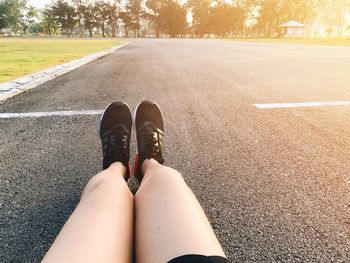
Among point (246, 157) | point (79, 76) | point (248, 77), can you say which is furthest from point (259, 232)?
point (79, 76)

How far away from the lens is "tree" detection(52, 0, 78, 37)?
74537 millimetres

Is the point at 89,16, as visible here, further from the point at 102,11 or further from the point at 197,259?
the point at 197,259

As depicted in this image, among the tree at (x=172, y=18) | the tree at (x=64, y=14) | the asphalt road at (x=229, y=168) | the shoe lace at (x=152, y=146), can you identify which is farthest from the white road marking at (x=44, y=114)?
the tree at (x=172, y=18)

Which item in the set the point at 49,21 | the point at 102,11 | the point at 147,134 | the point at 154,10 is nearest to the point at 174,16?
the point at 154,10

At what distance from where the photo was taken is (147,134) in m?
2.35

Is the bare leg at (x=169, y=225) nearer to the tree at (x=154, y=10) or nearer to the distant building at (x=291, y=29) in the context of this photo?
the distant building at (x=291, y=29)

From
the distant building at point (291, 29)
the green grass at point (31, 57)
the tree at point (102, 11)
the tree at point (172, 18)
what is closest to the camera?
the green grass at point (31, 57)

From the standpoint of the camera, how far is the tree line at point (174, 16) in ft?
248

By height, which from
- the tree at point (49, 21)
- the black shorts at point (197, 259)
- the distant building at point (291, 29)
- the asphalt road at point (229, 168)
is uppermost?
the tree at point (49, 21)

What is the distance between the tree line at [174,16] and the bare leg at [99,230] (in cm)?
8211

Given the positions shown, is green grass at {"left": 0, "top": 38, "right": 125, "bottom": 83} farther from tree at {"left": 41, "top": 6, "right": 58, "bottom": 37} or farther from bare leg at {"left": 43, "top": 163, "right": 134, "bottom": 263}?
tree at {"left": 41, "top": 6, "right": 58, "bottom": 37}

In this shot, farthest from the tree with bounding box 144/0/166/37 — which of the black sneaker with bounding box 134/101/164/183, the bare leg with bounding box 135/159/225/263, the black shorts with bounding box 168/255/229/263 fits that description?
the black shorts with bounding box 168/255/229/263

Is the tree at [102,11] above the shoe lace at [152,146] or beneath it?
above

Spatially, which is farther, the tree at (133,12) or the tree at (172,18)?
the tree at (172,18)
